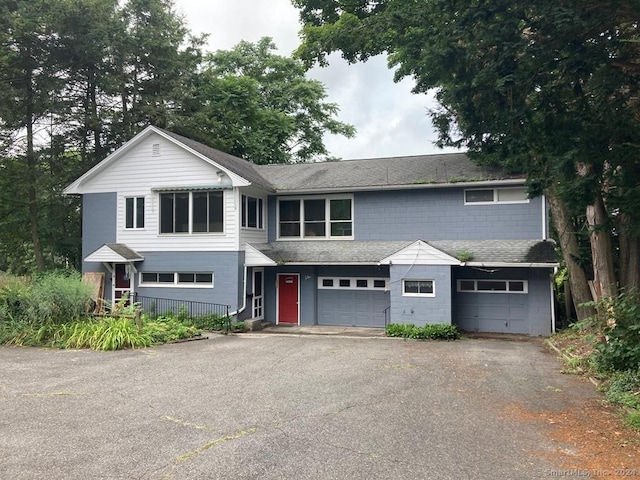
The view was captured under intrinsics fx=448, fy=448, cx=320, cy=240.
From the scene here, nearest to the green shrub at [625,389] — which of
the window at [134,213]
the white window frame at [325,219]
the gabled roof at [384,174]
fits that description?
the gabled roof at [384,174]

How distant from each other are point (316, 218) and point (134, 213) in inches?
280

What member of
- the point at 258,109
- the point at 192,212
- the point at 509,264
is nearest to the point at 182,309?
the point at 192,212

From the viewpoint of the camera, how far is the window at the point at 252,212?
16.8m

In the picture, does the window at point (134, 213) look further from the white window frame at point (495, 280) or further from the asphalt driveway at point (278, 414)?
the white window frame at point (495, 280)

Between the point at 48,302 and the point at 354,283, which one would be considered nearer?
the point at 48,302

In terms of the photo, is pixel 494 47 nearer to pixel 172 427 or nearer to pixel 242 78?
pixel 172 427

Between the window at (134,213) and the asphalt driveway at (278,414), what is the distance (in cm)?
677

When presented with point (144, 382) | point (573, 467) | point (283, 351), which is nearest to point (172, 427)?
point (144, 382)

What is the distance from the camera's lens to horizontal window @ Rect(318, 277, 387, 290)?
17031 millimetres

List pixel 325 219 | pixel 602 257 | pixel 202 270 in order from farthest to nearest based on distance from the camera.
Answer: pixel 325 219
pixel 202 270
pixel 602 257

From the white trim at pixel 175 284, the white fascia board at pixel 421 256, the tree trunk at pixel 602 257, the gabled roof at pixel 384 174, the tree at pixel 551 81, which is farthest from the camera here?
the white trim at pixel 175 284

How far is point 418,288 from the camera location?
50.2 feet

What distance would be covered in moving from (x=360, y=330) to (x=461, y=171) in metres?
7.05

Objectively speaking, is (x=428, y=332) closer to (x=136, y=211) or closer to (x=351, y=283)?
(x=351, y=283)
